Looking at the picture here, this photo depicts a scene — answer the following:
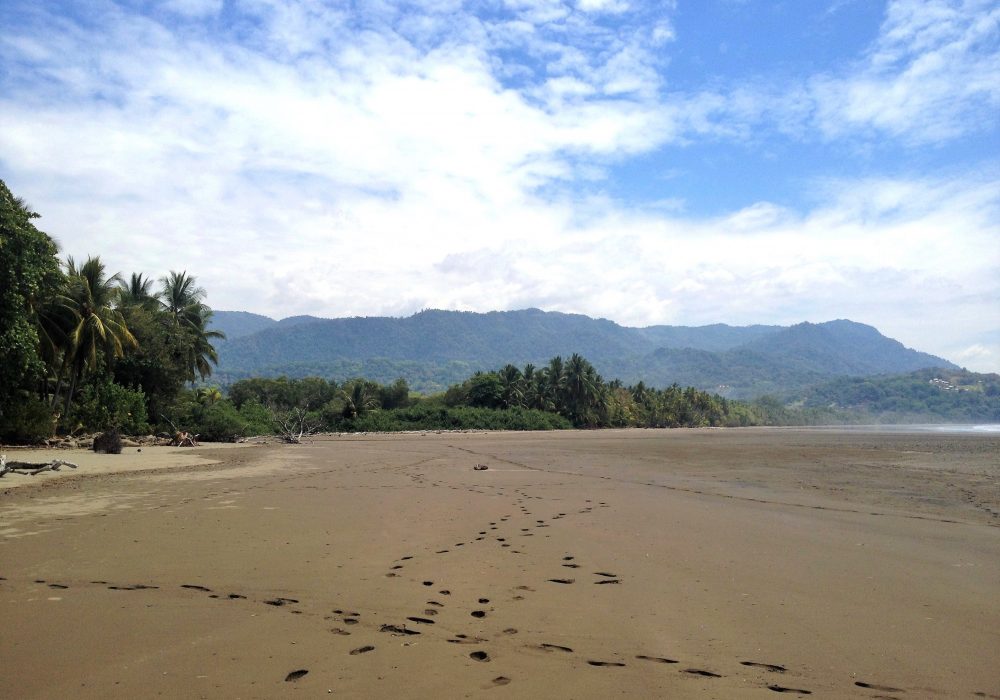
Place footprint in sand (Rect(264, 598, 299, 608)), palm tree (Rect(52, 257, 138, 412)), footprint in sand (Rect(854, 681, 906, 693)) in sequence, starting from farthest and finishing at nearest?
1. palm tree (Rect(52, 257, 138, 412))
2. footprint in sand (Rect(264, 598, 299, 608))
3. footprint in sand (Rect(854, 681, 906, 693))

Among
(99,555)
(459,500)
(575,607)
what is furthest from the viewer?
(459,500)

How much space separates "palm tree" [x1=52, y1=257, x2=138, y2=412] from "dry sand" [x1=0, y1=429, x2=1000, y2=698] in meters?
21.1

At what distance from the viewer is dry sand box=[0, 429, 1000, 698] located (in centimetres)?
362

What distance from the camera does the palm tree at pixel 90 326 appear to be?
29.0m

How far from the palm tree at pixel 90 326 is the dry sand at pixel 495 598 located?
2108 centimetres

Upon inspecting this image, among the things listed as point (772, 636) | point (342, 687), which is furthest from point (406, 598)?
point (772, 636)

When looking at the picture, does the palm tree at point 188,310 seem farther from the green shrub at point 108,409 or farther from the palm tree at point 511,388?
the palm tree at point 511,388

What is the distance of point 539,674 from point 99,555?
536cm

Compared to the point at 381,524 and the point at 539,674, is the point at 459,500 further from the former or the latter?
the point at 539,674

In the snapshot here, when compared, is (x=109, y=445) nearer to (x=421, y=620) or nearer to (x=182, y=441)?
(x=182, y=441)

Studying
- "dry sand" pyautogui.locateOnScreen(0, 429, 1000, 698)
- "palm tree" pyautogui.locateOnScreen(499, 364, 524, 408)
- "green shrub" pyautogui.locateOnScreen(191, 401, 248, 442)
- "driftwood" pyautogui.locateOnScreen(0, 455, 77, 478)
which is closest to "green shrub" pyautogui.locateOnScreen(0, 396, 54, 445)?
"driftwood" pyautogui.locateOnScreen(0, 455, 77, 478)

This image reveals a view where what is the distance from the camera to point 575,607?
16.5ft

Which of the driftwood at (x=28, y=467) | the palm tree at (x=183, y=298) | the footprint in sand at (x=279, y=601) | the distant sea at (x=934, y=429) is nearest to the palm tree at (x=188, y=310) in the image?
the palm tree at (x=183, y=298)

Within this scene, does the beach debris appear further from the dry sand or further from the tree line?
the dry sand
